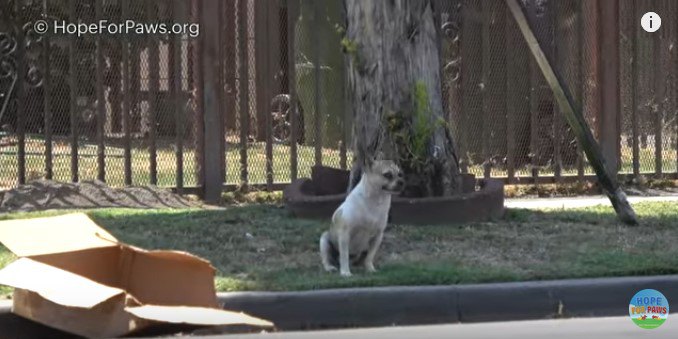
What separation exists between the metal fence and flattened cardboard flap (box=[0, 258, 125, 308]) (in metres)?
4.93

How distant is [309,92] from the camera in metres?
12.1

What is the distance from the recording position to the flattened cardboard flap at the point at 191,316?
20.3ft

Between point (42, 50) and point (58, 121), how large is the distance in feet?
2.40

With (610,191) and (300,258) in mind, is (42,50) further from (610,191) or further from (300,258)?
Answer: (610,191)

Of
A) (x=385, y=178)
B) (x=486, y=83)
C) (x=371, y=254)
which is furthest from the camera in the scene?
(x=486, y=83)

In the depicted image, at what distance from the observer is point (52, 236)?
7.03m

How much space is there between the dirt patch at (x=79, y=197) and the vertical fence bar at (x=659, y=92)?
516 centimetres

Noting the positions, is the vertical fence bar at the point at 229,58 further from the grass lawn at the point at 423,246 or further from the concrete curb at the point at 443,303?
the concrete curb at the point at 443,303

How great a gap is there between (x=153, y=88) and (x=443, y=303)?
527 cm

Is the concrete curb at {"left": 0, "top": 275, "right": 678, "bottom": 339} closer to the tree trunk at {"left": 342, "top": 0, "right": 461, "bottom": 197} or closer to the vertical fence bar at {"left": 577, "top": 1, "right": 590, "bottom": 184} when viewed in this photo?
the tree trunk at {"left": 342, "top": 0, "right": 461, "bottom": 197}

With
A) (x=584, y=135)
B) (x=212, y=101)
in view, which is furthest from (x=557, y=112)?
(x=212, y=101)

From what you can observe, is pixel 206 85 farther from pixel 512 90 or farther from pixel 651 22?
pixel 651 22

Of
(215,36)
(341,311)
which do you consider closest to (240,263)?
(341,311)

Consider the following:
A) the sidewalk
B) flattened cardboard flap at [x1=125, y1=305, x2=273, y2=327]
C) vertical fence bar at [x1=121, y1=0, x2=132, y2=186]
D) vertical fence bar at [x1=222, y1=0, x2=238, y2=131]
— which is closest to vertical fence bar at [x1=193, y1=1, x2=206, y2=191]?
vertical fence bar at [x1=222, y1=0, x2=238, y2=131]
